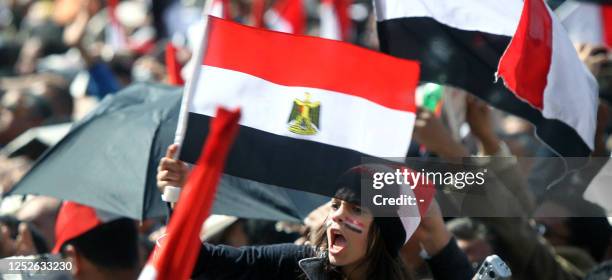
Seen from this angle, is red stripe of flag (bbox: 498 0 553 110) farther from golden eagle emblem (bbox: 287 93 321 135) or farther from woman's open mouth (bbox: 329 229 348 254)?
woman's open mouth (bbox: 329 229 348 254)

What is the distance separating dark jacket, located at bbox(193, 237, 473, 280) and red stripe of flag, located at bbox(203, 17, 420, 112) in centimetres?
93

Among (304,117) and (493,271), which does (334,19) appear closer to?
(304,117)

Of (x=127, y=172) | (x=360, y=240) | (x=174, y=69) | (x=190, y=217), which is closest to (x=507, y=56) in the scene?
(x=360, y=240)

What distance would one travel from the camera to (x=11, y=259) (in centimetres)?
480

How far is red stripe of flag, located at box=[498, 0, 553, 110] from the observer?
16.6 ft

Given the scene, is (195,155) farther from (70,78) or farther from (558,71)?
(70,78)

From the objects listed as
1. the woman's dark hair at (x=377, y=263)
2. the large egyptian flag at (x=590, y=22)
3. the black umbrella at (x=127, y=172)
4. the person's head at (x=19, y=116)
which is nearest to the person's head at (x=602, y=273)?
the woman's dark hair at (x=377, y=263)

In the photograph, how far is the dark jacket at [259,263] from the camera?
173 inches

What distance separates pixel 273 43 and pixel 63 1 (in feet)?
31.6

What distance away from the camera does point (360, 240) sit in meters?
4.39

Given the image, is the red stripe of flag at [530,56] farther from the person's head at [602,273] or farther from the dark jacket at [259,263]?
the dark jacket at [259,263]

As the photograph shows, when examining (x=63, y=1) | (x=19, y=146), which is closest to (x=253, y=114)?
(x=19, y=146)

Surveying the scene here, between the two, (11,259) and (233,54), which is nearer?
(11,259)

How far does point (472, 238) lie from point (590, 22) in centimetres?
166
